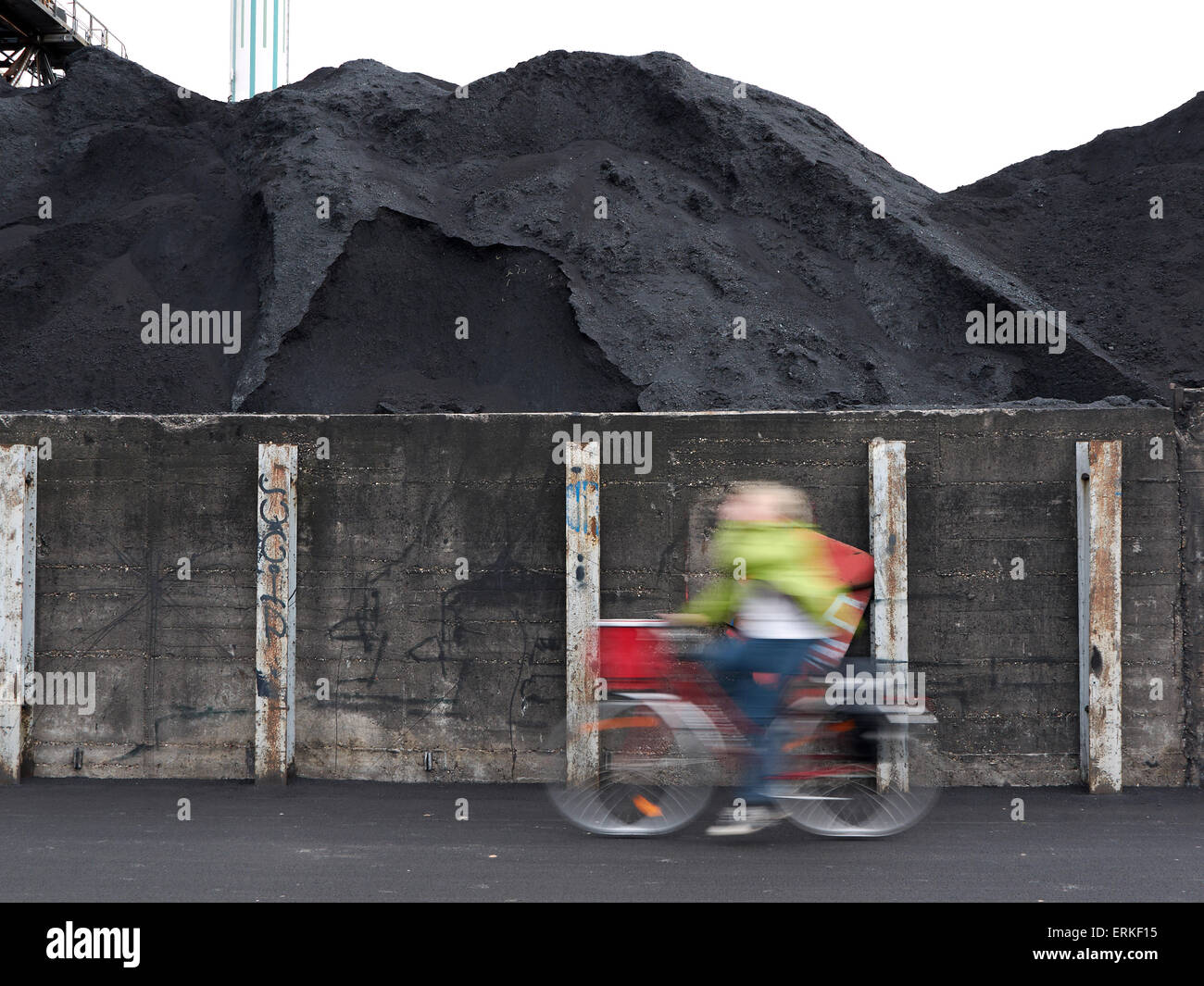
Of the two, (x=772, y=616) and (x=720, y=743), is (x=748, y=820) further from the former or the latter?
(x=772, y=616)

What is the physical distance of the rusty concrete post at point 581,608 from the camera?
794 cm

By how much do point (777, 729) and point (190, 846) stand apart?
3.48 meters

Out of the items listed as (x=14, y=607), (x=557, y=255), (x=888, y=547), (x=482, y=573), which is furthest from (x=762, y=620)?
(x=557, y=255)

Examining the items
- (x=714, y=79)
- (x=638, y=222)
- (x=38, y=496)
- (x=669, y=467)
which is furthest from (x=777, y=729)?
(x=714, y=79)

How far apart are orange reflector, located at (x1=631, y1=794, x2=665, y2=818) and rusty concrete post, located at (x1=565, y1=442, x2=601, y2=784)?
44.4 inches

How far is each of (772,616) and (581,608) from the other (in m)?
2.13

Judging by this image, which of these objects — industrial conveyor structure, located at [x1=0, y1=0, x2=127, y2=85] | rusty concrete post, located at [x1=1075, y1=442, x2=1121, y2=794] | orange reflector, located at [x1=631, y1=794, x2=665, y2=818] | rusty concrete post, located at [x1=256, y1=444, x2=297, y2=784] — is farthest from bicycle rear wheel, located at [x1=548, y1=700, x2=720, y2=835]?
industrial conveyor structure, located at [x1=0, y1=0, x2=127, y2=85]

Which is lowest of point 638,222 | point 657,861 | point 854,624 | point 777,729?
point 657,861

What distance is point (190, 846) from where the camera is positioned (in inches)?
253

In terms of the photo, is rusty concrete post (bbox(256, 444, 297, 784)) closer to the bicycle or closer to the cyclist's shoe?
the bicycle

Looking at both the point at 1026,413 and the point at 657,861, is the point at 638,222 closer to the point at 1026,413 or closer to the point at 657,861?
the point at 1026,413

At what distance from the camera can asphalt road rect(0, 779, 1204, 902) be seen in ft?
18.0

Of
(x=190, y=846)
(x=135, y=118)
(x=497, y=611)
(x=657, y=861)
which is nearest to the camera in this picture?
(x=657, y=861)

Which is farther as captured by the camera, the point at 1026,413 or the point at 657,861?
the point at 1026,413
